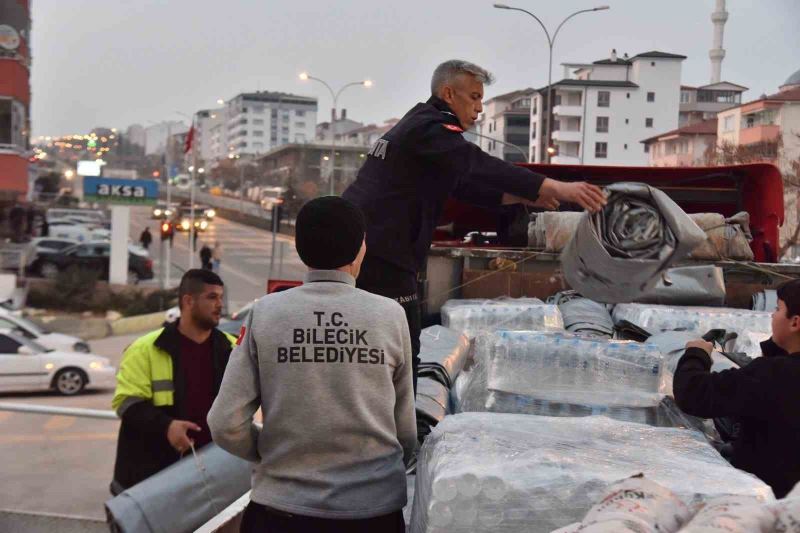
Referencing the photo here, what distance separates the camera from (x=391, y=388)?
8.76 feet

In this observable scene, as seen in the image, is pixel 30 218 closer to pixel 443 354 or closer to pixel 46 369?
pixel 46 369

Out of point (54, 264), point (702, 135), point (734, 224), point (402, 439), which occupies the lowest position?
point (54, 264)

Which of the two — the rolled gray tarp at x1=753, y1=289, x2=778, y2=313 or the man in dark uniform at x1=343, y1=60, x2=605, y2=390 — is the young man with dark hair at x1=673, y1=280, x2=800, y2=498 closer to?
the man in dark uniform at x1=343, y1=60, x2=605, y2=390

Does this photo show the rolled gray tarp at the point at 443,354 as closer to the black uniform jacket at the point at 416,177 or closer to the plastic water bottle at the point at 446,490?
the black uniform jacket at the point at 416,177

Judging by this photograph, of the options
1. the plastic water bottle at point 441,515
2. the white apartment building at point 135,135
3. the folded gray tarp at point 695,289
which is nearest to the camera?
the plastic water bottle at point 441,515

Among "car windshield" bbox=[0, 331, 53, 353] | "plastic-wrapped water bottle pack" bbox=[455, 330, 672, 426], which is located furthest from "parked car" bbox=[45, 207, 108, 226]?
"plastic-wrapped water bottle pack" bbox=[455, 330, 672, 426]

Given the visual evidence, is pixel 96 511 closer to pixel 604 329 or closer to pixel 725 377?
pixel 604 329

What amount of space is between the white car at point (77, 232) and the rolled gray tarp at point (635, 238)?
157ft

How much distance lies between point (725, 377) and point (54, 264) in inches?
1597

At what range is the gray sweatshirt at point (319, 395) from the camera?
2.59 metres

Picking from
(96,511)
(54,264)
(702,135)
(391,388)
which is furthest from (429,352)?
(702,135)

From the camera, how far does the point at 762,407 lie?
298cm

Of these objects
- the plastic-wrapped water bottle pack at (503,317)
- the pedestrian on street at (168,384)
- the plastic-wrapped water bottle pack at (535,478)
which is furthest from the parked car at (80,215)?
the plastic-wrapped water bottle pack at (535,478)

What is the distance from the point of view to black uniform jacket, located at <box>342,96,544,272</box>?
3.25 meters
